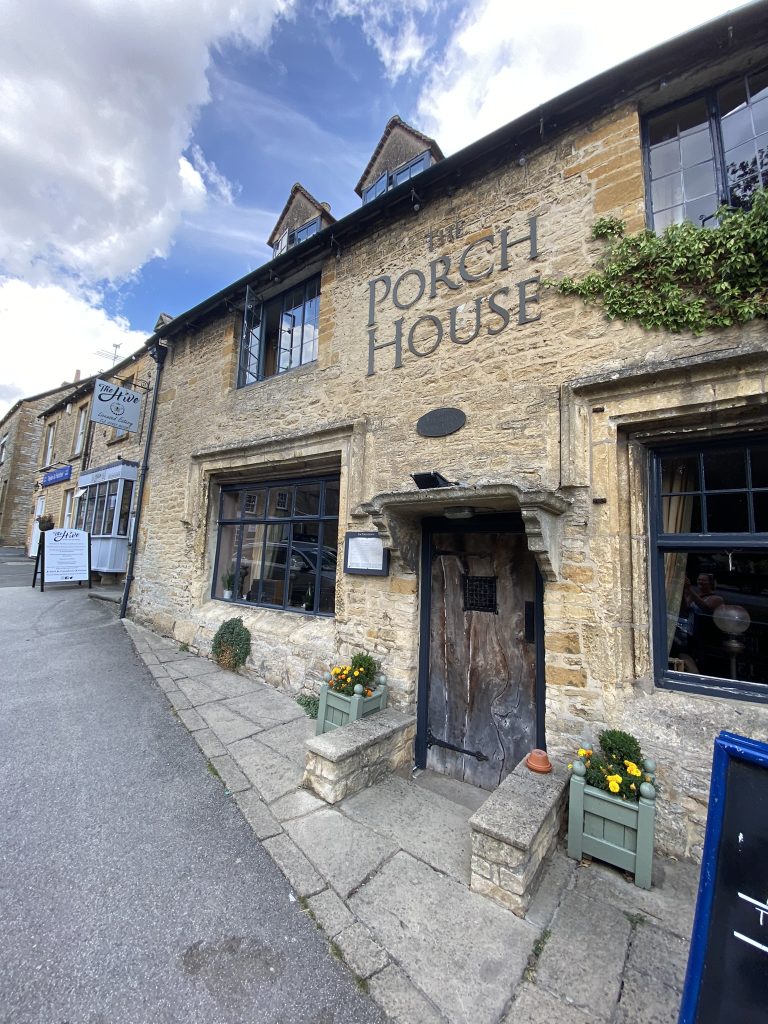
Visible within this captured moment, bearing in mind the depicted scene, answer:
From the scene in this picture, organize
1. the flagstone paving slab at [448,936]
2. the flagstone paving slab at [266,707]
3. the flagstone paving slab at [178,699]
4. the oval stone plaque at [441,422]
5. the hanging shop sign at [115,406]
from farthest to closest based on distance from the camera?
Result: the hanging shop sign at [115,406]
the flagstone paving slab at [178,699]
the flagstone paving slab at [266,707]
the oval stone plaque at [441,422]
the flagstone paving slab at [448,936]

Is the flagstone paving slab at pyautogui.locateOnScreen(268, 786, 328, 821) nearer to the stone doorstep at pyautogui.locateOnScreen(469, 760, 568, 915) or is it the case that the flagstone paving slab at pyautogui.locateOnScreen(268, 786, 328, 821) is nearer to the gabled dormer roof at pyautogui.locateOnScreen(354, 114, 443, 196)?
the stone doorstep at pyautogui.locateOnScreen(469, 760, 568, 915)

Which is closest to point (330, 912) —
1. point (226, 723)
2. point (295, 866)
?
point (295, 866)

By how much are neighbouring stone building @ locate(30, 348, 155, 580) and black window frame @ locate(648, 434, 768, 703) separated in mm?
→ 9269

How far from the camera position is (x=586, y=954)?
7.16 feet

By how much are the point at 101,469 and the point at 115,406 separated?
2765 millimetres

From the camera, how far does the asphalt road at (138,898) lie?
191cm

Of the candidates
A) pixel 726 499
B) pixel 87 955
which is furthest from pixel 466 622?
pixel 87 955

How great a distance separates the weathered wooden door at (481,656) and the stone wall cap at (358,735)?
503 millimetres

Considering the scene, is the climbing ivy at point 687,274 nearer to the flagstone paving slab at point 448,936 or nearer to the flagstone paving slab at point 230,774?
the flagstone paving slab at point 448,936

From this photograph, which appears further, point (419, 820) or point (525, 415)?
point (525, 415)

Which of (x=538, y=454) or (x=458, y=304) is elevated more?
(x=458, y=304)

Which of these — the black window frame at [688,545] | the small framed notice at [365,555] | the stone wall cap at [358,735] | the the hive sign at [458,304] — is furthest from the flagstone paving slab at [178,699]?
the black window frame at [688,545]

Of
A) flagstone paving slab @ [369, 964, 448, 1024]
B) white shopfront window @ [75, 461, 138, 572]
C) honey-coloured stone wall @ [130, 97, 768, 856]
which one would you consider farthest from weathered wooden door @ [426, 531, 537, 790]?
white shopfront window @ [75, 461, 138, 572]

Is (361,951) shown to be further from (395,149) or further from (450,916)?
(395,149)
